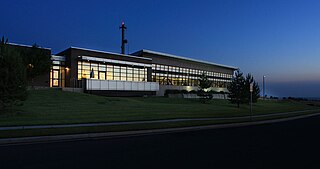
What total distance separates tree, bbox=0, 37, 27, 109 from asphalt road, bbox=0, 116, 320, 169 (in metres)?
9.67

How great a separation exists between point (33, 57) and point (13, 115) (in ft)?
63.8

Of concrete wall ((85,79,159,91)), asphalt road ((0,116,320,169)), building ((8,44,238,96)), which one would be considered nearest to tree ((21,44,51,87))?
building ((8,44,238,96))

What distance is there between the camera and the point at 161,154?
7.35m

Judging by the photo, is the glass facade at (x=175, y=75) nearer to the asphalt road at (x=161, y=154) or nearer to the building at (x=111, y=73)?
the building at (x=111, y=73)

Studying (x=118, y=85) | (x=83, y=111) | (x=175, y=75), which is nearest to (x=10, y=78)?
(x=83, y=111)

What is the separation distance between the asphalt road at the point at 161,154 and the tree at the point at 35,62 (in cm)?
2710

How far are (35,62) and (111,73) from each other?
46.1 feet

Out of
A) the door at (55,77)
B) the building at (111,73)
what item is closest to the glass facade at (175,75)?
the building at (111,73)

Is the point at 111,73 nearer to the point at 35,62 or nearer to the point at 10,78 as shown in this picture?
the point at 35,62

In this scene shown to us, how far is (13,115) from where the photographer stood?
51.7 ft

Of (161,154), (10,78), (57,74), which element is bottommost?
(161,154)

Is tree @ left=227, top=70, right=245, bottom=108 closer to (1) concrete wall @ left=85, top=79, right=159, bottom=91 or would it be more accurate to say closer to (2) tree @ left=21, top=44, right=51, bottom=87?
(1) concrete wall @ left=85, top=79, right=159, bottom=91

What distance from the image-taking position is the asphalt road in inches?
243

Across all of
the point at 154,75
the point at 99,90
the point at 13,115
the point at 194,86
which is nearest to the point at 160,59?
the point at 154,75
